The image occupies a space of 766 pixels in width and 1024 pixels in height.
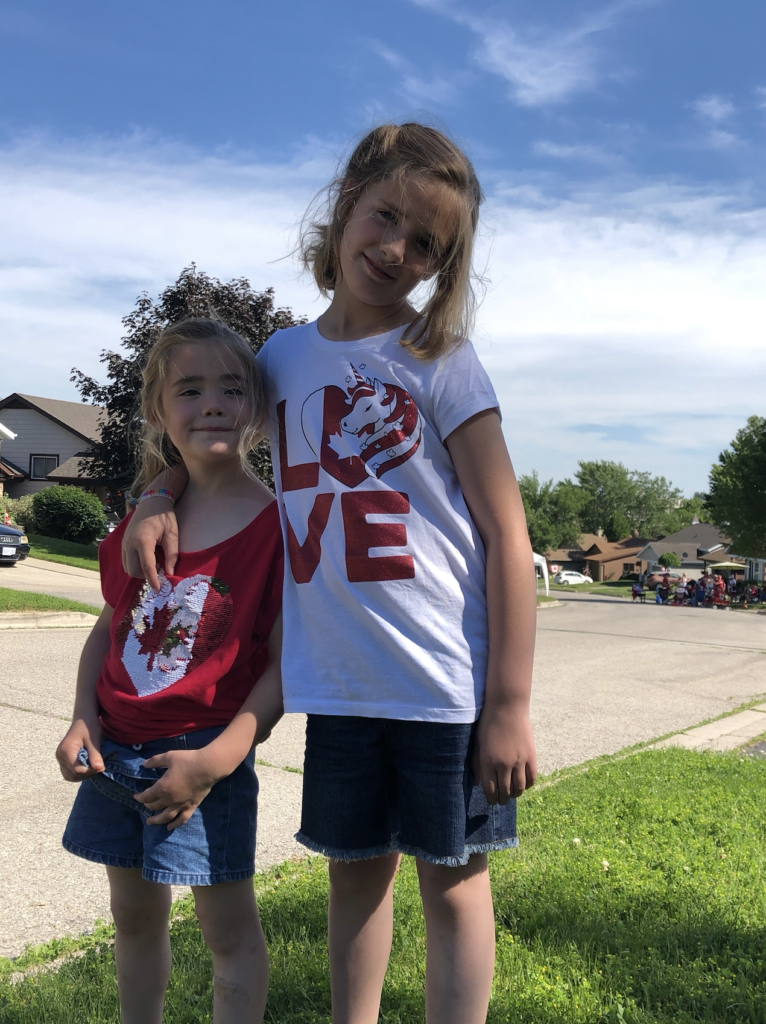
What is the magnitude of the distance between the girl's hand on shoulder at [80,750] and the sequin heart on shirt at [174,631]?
0.45 feet

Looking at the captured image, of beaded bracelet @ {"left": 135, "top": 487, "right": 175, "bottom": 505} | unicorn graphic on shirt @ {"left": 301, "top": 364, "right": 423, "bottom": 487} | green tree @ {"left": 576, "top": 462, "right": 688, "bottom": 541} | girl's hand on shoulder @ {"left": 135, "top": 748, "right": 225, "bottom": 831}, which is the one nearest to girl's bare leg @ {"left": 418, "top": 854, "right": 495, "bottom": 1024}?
girl's hand on shoulder @ {"left": 135, "top": 748, "right": 225, "bottom": 831}

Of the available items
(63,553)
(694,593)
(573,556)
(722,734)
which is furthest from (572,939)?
(573,556)

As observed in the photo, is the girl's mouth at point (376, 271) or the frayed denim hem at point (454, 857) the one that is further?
the girl's mouth at point (376, 271)

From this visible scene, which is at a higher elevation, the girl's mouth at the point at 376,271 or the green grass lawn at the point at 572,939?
the girl's mouth at the point at 376,271

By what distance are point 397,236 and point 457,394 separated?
0.38 m

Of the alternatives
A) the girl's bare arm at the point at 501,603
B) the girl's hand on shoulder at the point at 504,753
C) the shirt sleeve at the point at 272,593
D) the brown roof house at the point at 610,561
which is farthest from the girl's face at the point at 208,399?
the brown roof house at the point at 610,561

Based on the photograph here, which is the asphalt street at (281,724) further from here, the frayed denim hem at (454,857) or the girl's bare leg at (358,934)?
the frayed denim hem at (454,857)

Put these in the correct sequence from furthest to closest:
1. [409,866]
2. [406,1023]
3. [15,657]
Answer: [15,657], [409,866], [406,1023]

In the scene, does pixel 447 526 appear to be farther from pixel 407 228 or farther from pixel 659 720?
pixel 659 720

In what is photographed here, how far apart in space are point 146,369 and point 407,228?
72cm

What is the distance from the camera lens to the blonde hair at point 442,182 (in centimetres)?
190

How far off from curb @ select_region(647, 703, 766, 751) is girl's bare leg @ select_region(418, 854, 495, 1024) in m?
4.68

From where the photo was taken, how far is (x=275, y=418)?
2.08 meters

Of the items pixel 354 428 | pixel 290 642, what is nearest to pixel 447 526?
pixel 354 428
